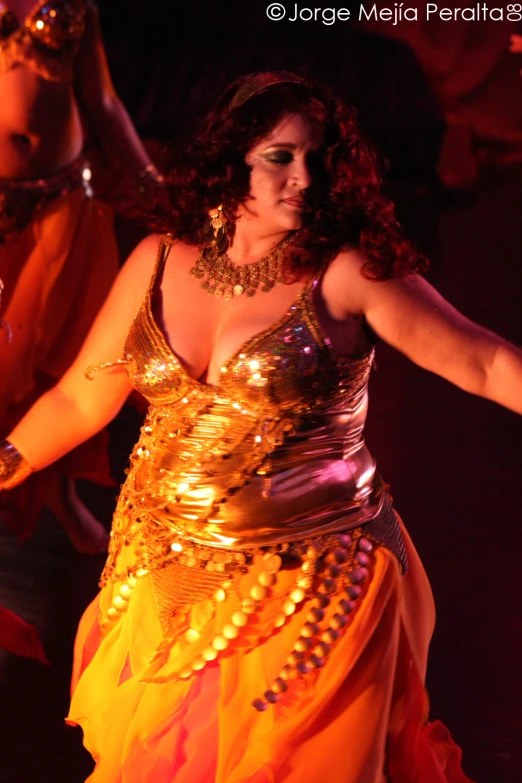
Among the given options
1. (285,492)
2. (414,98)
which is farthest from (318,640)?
(414,98)

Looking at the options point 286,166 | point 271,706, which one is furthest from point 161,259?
point 271,706

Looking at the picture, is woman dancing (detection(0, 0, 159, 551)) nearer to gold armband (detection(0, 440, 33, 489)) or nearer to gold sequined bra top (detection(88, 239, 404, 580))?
gold armband (detection(0, 440, 33, 489))

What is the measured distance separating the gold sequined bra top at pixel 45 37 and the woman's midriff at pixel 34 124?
0.09 feet

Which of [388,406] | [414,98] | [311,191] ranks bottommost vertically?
[388,406]

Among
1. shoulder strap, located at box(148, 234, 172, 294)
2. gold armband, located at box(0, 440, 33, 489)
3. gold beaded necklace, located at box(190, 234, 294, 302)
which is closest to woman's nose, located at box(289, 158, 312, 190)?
gold beaded necklace, located at box(190, 234, 294, 302)

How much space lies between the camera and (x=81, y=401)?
80.1 inches

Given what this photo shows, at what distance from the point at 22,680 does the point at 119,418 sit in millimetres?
1839

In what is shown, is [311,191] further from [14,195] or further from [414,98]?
[414,98]

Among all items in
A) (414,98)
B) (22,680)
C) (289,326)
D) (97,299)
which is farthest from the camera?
(414,98)

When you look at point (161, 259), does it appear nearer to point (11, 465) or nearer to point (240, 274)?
point (240, 274)

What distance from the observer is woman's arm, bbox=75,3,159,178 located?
2.97 meters

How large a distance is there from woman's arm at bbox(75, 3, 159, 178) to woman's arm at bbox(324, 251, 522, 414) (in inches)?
59.5

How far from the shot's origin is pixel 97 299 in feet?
10.3

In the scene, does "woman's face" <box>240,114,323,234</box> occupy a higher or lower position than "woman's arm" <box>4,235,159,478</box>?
higher
